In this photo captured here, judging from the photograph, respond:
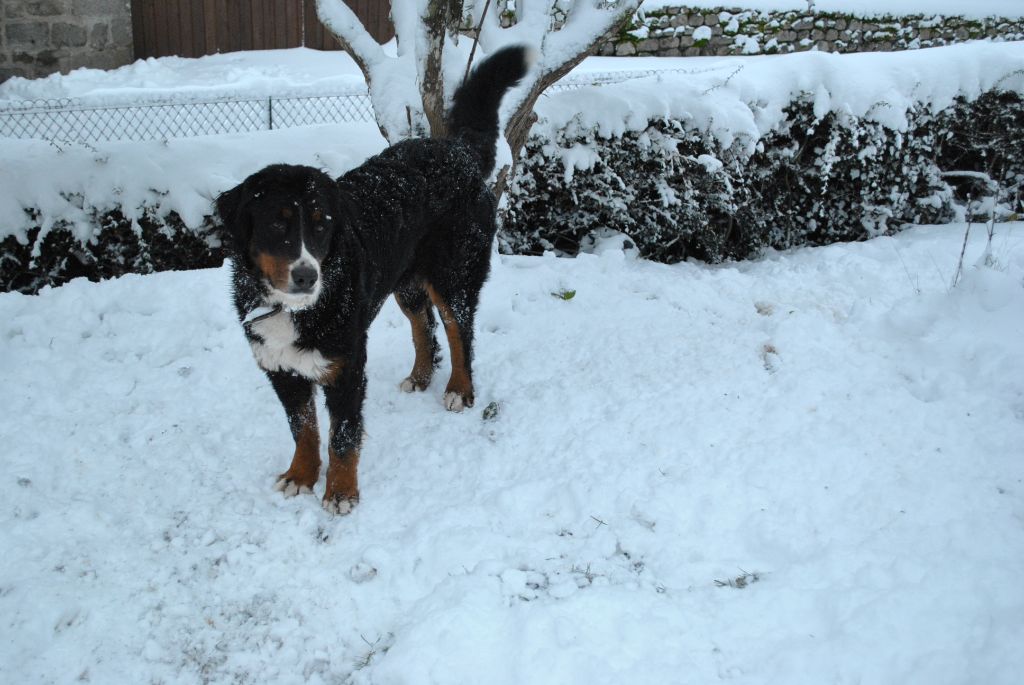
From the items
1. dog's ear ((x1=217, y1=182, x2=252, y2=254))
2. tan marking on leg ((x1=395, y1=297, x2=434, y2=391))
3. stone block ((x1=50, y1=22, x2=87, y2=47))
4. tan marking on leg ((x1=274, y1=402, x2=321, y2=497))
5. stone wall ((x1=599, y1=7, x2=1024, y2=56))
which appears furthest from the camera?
stone wall ((x1=599, y1=7, x2=1024, y2=56))

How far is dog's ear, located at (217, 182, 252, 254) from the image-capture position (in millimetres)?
2719

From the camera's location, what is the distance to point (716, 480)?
10.5ft

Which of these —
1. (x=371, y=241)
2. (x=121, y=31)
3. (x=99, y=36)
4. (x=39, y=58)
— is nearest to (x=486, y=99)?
(x=371, y=241)

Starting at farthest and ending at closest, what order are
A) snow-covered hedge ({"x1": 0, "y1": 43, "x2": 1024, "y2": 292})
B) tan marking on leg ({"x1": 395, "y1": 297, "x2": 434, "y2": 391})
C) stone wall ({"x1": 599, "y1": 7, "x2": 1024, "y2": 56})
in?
stone wall ({"x1": 599, "y1": 7, "x2": 1024, "y2": 56}), snow-covered hedge ({"x1": 0, "y1": 43, "x2": 1024, "y2": 292}), tan marking on leg ({"x1": 395, "y1": 297, "x2": 434, "y2": 391})

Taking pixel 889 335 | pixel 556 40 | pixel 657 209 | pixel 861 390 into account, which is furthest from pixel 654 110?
pixel 861 390

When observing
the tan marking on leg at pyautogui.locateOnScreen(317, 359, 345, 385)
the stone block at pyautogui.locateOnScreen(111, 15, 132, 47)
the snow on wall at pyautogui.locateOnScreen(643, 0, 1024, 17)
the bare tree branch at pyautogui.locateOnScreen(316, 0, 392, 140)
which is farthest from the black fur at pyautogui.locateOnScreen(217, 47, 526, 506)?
the stone block at pyautogui.locateOnScreen(111, 15, 132, 47)

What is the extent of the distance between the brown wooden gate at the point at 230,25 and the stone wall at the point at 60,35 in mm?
412

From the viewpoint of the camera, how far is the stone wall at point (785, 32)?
12023 mm

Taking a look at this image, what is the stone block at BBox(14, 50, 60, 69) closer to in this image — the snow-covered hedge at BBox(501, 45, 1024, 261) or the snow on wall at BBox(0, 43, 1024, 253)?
the snow on wall at BBox(0, 43, 1024, 253)

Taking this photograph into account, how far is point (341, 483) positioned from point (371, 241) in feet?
3.43

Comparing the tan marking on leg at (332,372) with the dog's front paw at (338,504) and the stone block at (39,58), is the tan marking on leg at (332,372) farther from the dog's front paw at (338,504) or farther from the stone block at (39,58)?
the stone block at (39,58)

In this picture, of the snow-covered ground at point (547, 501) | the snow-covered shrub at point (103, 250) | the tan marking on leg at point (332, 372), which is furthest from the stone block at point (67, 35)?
the tan marking on leg at point (332, 372)

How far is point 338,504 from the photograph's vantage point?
10.2ft

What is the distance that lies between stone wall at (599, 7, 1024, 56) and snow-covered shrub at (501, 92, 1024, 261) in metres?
6.69
